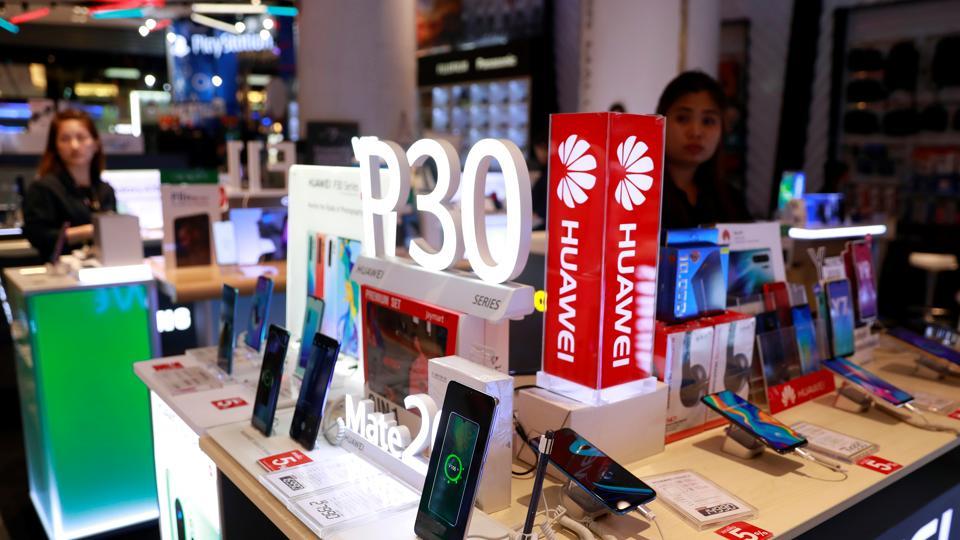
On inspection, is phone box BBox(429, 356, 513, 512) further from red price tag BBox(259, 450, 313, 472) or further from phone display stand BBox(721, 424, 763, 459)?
phone display stand BBox(721, 424, 763, 459)

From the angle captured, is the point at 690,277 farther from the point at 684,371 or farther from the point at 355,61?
the point at 355,61

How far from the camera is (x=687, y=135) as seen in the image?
2715mm

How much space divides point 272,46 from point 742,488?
512 inches

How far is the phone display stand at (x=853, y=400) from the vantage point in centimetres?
202

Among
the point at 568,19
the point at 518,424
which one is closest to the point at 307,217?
the point at 518,424

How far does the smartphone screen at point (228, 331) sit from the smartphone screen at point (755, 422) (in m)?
1.44

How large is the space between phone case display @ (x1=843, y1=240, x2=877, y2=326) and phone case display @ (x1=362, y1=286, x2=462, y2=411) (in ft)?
5.25

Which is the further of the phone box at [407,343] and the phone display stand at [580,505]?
the phone box at [407,343]

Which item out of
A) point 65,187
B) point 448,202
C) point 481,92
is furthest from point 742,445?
point 481,92

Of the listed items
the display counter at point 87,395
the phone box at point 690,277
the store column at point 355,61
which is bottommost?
the display counter at point 87,395

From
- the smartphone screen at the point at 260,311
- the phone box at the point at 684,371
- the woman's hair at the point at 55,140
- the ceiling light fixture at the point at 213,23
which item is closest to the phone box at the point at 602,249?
the phone box at the point at 684,371

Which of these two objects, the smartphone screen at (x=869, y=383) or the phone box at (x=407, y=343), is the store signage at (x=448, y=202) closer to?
the phone box at (x=407, y=343)

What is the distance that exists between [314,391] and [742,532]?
3.20 ft

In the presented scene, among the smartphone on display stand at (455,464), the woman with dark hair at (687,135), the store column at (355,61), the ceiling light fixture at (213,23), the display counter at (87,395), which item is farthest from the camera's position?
the ceiling light fixture at (213,23)
